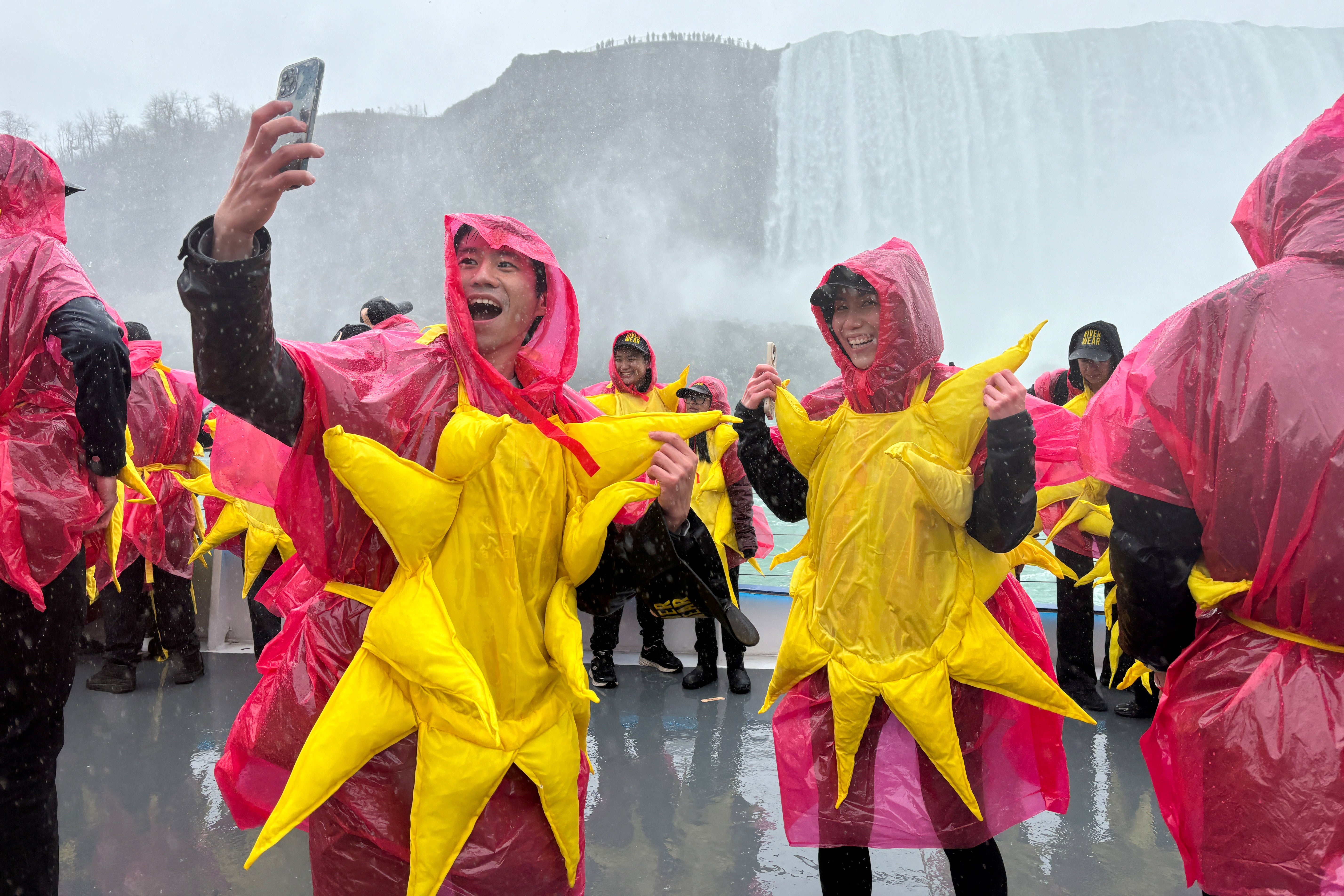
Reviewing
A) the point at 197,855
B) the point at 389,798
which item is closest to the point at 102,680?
the point at 197,855

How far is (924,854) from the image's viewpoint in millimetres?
2783

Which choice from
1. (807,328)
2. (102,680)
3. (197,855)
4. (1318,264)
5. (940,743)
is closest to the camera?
(1318,264)

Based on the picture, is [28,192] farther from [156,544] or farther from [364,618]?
[156,544]

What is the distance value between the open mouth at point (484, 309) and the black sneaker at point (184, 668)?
4.02 meters

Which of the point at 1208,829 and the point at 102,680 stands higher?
the point at 1208,829

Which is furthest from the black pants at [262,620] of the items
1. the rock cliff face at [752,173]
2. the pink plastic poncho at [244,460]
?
the rock cliff face at [752,173]

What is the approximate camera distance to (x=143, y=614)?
4578 millimetres

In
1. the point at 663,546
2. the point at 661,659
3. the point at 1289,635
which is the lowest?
the point at 661,659

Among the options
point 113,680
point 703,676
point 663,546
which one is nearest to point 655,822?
point 703,676

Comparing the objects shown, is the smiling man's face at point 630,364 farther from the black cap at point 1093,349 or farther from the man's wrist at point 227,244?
the man's wrist at point 227,244

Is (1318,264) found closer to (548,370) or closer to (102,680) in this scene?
(548,370)

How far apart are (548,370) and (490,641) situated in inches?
20.0

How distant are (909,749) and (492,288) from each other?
140 cm

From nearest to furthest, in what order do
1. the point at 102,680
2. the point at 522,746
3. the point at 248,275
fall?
the point at 248,275 → the point at 522,746 → the point at 102,680
